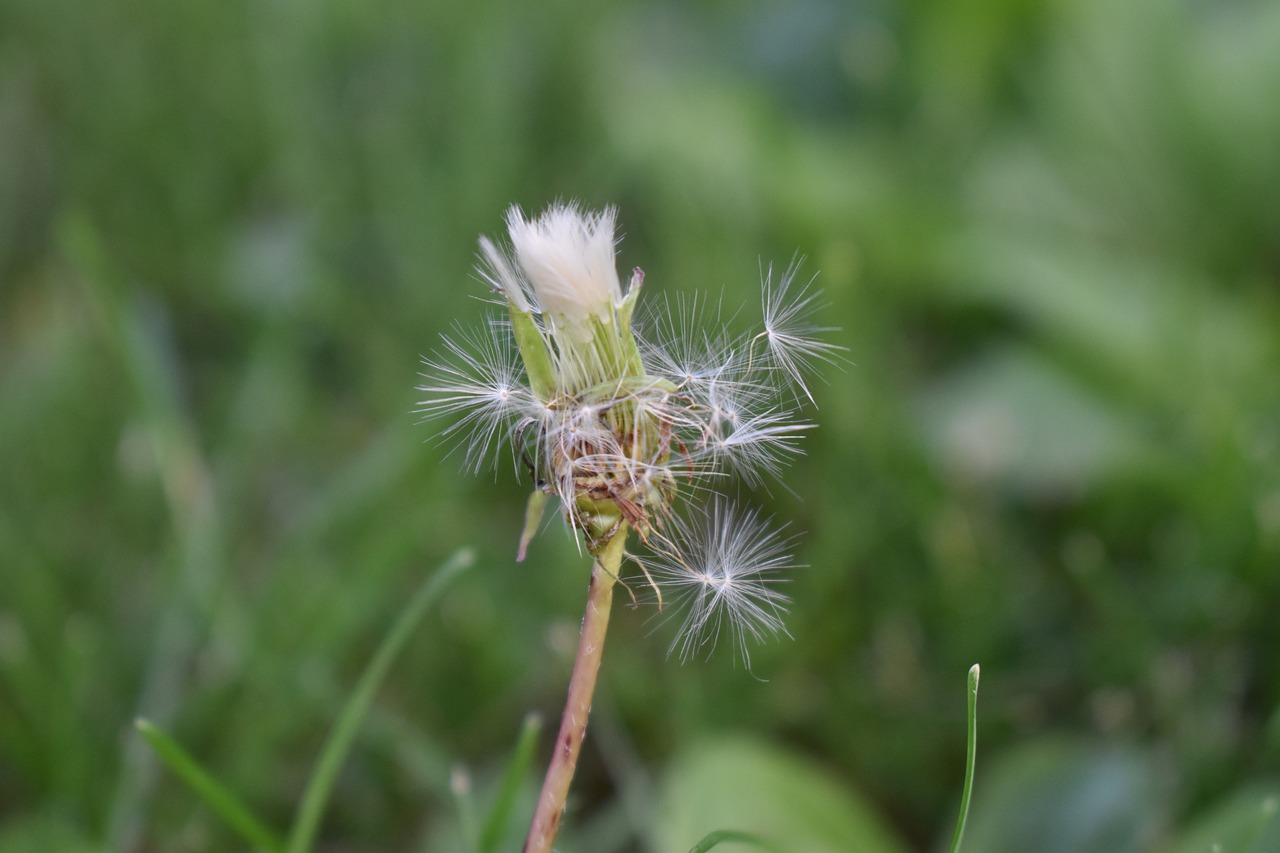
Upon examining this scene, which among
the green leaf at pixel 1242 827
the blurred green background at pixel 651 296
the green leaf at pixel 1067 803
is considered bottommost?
the green leaf at pixel 1242 827

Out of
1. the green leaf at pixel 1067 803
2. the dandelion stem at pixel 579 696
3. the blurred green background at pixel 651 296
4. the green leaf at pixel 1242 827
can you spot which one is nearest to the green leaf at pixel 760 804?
the blurred green background at pixel 651 296

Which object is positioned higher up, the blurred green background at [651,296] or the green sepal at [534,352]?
the blurred green background at [651,296]

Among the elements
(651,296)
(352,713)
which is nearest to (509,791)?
(352,713)

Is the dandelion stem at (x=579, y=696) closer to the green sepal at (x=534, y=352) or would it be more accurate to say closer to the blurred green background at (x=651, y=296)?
the green sepal at (x=534, y=352)

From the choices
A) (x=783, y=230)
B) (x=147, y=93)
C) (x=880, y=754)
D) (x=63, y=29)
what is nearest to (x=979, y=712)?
(x=880, y=754)

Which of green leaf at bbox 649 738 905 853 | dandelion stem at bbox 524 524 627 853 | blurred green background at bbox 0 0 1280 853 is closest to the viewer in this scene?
dandelion stem at bbox 524 524 627 853

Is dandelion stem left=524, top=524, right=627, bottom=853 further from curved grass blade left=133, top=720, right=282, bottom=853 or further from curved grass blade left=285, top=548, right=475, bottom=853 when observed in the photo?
curved grass blade left=133, top=720, right=282, bottom=853

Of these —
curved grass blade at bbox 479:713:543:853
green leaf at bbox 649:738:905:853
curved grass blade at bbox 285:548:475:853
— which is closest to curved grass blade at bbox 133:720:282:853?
curved grass blade at bbox 285:548:475:853
